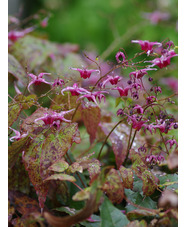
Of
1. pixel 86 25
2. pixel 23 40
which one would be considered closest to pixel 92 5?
pixel 86 25

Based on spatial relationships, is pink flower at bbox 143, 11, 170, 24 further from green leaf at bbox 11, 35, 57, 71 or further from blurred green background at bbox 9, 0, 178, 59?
green leaf at bbox 11, 35, 57, 71

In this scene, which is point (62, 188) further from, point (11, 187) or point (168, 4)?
point (168, 4)

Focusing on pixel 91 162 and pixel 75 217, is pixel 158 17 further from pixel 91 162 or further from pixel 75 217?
pixel 75 217

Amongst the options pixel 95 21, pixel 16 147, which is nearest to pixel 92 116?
pixel 16 147

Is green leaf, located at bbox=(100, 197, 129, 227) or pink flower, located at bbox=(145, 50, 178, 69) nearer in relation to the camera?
green leaf, located at bbox=(100, 197, 129, 227)

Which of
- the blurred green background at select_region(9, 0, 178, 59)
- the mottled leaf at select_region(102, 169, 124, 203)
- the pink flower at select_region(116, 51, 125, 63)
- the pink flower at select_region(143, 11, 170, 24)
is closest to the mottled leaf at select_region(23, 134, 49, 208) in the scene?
the mottled leaf at select_region(102, 169, 124, 203)
